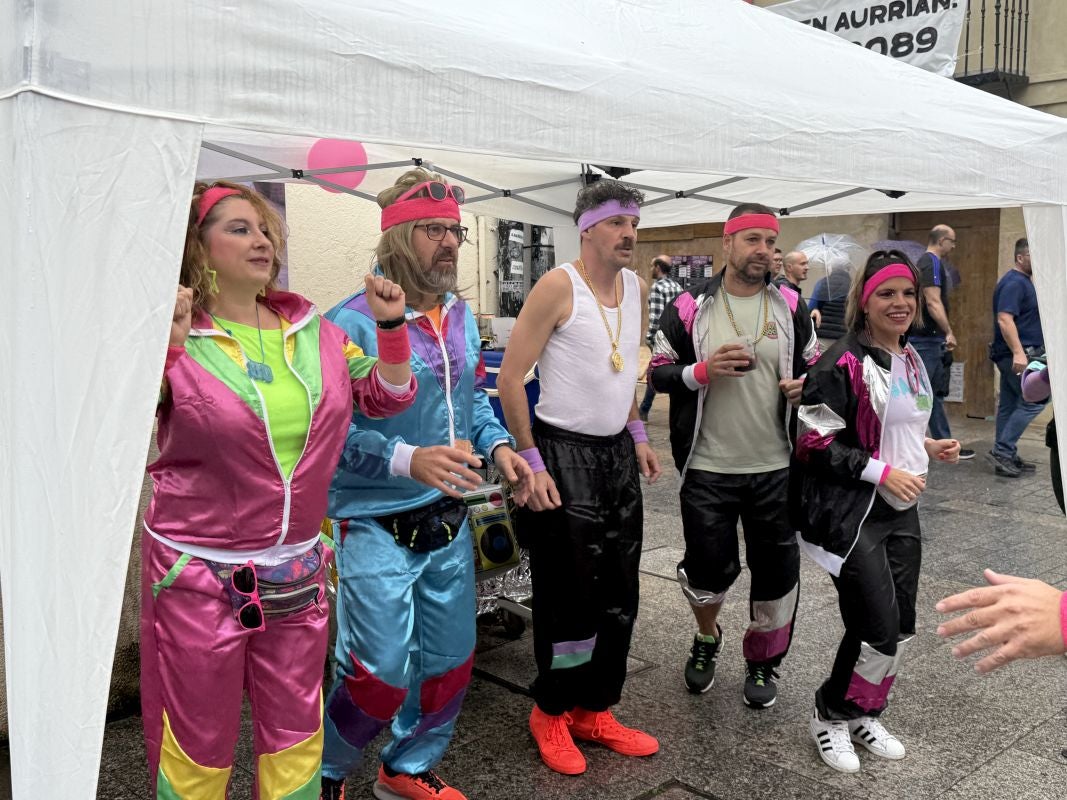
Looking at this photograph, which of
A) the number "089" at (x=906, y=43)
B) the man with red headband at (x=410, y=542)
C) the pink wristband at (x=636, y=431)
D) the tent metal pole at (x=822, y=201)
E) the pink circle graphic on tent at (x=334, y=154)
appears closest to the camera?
the man with red headband at (x=410, y=542)

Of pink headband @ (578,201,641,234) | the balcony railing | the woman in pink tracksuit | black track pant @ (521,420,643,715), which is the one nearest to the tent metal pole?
pink headband @ (578,201,641,234)

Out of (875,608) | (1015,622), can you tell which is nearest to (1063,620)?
(1015,622)

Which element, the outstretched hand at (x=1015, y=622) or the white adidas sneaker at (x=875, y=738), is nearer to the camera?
the outstretched hand at (x=1015, y=622)

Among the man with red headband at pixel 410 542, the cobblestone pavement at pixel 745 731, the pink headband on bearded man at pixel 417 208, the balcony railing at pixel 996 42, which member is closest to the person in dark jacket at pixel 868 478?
→ the cobblestone pavement at pixel 745 731

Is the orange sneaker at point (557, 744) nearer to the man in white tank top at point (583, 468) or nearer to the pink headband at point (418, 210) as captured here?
the man in white tank top at point (583, 468)

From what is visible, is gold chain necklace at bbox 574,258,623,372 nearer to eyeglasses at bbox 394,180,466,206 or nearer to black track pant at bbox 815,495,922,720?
eyeglasses at bbox 394,180,466,206

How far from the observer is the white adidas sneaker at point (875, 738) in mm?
3535

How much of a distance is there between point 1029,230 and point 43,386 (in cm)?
315

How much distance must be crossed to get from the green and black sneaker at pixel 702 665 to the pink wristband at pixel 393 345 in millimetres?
2138

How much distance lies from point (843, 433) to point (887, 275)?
554 millimetres

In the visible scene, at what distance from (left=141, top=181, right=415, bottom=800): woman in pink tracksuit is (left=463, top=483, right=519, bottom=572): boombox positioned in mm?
1658

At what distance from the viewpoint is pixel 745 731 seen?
12.3ft

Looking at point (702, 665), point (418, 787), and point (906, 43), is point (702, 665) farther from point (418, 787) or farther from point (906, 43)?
point (906, 43)

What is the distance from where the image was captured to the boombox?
13.5 feet
